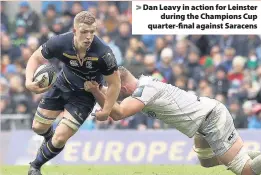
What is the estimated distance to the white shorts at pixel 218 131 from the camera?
1050 centimetres

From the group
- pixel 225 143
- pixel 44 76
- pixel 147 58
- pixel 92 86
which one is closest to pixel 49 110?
pixel 44 76

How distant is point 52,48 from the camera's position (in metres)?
10.5

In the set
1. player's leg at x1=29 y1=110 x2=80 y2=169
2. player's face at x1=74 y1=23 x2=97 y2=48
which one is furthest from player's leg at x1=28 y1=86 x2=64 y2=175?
player's face at x1=74 y1=23 x2=97 y2=48

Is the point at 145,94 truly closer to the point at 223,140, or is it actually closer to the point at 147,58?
the point at 223,140

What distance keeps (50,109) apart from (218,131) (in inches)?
92.8

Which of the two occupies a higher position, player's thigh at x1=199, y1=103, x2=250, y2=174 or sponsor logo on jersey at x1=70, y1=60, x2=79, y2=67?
sponsor logo on jersey at x1=70, y1=60, x2=79, y2=67

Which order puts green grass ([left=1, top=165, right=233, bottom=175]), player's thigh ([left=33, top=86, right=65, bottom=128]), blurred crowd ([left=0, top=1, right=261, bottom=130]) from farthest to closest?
blurred crowd ([left=0, top=1, right=261, bottom=130]) < green grass ([left=1, top=165, right=233, bottom=175]) < player's thigh ([left=33, top=86, right=65, bottom=128])

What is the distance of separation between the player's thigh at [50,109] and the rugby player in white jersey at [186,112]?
0.78m

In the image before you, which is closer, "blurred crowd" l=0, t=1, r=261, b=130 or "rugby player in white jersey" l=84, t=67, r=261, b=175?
"rugby player in white jersey" l=84, t=67, r=261, b=175

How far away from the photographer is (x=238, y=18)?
52.7 ft

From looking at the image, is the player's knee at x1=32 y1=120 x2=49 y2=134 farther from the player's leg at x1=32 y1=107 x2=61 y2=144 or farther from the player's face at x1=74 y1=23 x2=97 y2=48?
the player's face at x1=74 y1=23 x2=97 y2=48

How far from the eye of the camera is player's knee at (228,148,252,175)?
10.4m

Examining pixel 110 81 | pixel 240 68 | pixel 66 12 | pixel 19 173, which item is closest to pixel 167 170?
pixel 19 173

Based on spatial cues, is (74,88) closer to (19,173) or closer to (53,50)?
(53,50)
